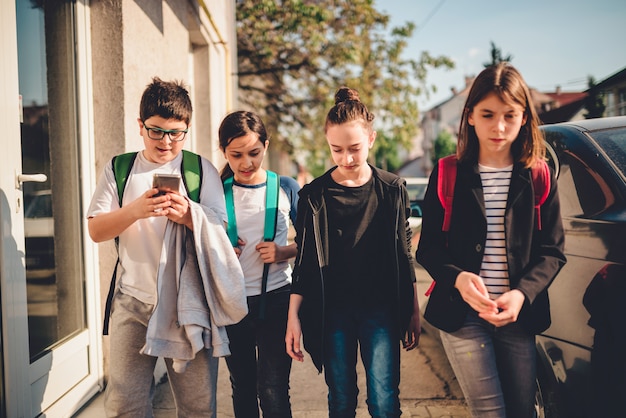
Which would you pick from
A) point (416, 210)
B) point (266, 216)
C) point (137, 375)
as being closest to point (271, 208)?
point (266, 216)

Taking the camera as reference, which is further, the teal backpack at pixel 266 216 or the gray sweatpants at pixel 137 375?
the teal backpack at pixel 266 216

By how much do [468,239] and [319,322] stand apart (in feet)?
2.31

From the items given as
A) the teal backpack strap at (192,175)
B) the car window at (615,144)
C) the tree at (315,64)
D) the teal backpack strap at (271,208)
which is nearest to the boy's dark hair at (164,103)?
the teal backpack strap at (192,175)

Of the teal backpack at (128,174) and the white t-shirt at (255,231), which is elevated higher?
the teal backpack at (128,174)

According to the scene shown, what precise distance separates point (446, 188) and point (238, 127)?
3.36 feet

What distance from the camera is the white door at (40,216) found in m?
2.46

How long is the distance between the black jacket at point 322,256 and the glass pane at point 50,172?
161 cm

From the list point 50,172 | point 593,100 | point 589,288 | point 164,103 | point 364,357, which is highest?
point 593,100

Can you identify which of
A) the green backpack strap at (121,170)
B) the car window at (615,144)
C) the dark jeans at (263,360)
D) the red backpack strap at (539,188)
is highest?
the car window at (615,144)

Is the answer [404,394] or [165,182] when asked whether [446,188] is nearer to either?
[165,182]

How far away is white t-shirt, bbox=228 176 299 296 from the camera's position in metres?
2.42

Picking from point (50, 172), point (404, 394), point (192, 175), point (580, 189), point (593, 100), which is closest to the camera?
point (192, 175)

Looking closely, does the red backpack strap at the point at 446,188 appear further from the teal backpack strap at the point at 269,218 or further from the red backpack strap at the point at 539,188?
the teal backpack strap at the point at 269,218

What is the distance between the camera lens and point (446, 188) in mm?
1964
